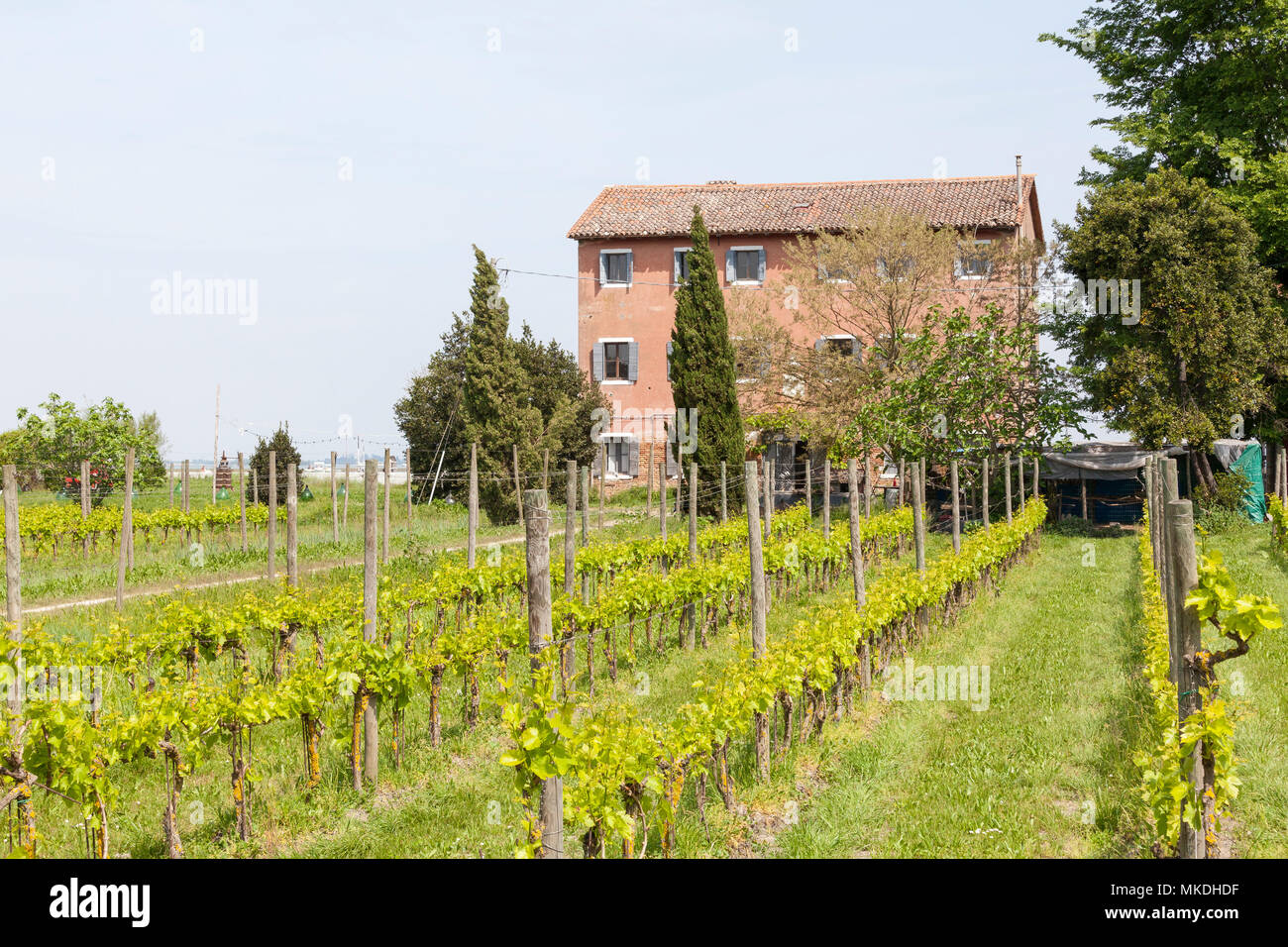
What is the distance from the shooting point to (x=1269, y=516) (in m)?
25.2

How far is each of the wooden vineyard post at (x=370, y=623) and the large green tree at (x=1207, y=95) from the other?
76.0 ft

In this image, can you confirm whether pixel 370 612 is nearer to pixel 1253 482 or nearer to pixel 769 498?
pixel 769 498

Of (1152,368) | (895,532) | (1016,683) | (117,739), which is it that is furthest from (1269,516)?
(117,739)

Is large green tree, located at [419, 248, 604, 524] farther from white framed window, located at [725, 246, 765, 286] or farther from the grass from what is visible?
the grass

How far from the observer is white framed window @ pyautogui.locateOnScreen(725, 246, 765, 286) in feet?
117

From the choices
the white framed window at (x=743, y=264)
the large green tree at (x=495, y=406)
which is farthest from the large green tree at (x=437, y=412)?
the white framed window at (x=743, y=264)

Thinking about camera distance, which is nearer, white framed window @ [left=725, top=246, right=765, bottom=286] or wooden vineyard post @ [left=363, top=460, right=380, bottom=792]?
wooden vineyard post @ [left=363, top=460, right=380, bottom=792]

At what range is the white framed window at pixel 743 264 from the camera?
3569 cm

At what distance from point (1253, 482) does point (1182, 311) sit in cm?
492

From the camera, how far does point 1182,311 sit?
23.5 m

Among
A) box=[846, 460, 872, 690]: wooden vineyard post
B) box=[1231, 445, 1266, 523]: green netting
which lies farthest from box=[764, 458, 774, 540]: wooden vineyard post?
box=[1231, 445, 1266, 523]: green netting

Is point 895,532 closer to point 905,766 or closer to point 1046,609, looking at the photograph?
point 1046,609

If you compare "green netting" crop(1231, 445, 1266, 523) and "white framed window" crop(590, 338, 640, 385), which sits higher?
"white framed window" crop(590, 338, 640, 385)

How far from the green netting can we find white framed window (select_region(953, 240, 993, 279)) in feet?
27.2
